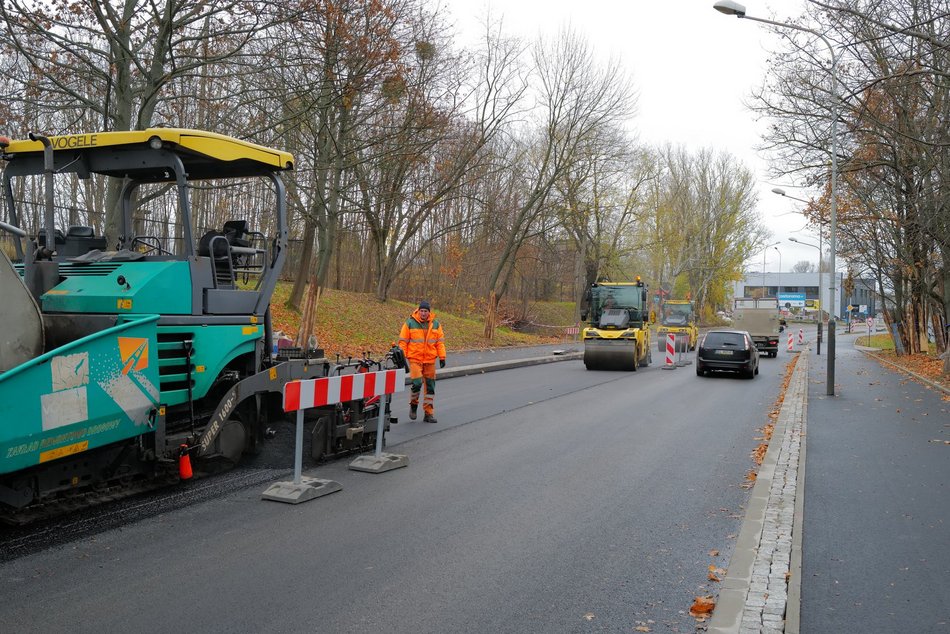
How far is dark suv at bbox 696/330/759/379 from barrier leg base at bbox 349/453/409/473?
594 inches

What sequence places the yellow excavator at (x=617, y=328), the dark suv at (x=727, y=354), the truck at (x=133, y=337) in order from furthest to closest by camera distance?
the yellow excavator at (x=617, y=328), the dark suv at (x=727, y=354), the truck at (x=133, y=337)

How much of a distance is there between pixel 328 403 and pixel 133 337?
2.06 meters

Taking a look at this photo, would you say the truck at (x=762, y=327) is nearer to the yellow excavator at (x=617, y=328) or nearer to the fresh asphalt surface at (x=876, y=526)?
the yellow excavator at (x=617, y=328)

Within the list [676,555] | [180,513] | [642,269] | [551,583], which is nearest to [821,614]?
[676,555]

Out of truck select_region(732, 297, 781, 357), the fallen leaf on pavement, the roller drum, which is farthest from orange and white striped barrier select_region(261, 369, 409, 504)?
truck select_region(732, 297, 781, 357)

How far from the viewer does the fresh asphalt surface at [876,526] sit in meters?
4.38

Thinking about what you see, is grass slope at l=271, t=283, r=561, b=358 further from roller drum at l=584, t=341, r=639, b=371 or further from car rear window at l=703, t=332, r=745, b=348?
car rear window at l=703, t=332, r=745, b=348

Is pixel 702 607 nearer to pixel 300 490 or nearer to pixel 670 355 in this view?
pixel 300 490

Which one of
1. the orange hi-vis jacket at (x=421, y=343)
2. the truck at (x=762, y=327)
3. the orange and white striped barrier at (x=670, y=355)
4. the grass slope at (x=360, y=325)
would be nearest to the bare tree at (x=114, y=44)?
the orange hi-vis jacket at (x=421, y=343)

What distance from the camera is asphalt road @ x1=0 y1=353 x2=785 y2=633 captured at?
4.10 meters

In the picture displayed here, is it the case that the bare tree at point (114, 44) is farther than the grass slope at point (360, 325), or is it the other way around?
the grass slope at point (360, 325)

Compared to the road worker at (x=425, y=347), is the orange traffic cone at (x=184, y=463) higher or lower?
lower

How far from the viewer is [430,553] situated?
→ 5.17 meters

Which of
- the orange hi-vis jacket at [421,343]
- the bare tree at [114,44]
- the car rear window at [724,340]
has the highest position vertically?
the bare tree at [114,44]
